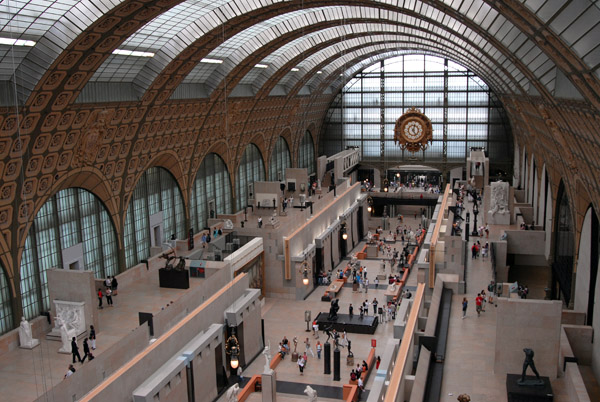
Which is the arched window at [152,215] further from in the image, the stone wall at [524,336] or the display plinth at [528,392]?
the display plinth at [528,392]

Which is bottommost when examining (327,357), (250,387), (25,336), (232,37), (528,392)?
(250,387)

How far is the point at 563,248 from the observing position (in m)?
33.9

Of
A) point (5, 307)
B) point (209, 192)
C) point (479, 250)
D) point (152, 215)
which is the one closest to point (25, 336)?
point (5, 307)

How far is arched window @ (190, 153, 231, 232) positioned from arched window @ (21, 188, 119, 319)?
10188mm

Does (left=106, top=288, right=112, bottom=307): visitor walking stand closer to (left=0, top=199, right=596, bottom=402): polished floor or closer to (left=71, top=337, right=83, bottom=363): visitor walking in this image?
(left=0, top=199, right=596, bottom=402): polished floor

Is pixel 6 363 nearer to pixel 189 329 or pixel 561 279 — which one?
pixel 189 329

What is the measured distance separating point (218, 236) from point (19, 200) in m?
13.8

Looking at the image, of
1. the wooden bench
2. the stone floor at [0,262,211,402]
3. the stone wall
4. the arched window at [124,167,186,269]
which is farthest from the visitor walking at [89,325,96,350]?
the stone wall

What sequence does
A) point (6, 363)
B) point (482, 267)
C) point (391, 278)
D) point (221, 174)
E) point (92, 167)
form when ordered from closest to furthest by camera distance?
point (6, 363)
point (92, 167)
point (482, 267)
point (391, 278)
point (221, 174)

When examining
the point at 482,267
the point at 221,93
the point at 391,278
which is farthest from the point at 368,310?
the point at 221,93

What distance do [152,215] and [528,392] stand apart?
24497mm

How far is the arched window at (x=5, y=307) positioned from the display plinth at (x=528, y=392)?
62.5 feet

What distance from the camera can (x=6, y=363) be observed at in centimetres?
2203

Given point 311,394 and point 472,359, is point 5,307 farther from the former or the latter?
point 472,359
